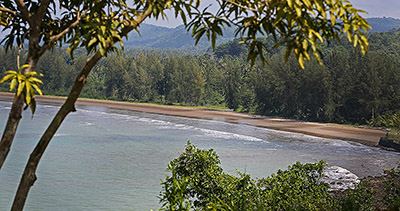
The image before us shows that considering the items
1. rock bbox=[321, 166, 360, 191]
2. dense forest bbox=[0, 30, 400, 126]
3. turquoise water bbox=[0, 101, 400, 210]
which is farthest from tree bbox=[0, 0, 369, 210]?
dense forest bbox=[0, 30, 400, 126]

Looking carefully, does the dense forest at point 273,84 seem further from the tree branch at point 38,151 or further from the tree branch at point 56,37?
the tree branch at point 38,151

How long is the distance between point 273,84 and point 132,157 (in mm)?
23803

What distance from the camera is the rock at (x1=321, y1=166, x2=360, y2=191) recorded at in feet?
46.1

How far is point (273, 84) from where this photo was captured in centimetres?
4119

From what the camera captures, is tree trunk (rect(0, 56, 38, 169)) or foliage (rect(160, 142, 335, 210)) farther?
foliage (rect(160, 142, 335, 210))

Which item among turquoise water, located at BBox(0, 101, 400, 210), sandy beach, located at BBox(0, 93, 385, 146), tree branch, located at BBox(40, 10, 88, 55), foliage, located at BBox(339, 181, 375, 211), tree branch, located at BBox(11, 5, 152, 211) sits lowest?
turquoise water, located at BBox(0, 101, 400, 210)

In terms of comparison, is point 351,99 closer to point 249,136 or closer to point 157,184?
point 249,136

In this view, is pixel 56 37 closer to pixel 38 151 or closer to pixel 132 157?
pixel 38 151

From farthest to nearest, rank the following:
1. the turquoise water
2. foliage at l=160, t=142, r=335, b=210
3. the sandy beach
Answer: the sandy beach < the turquoise water < foliage at l=160, t=142, r=335, b=210

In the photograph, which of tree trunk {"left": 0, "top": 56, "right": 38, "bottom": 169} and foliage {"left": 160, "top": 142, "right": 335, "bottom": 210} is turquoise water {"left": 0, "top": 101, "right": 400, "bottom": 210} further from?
tree trunk {"left": 0, "top": 56, "right": 38, "bottom": 169}

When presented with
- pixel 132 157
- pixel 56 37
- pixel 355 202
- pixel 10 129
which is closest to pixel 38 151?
pixel 10 129

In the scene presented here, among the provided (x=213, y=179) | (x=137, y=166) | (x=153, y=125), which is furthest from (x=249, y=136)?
(x=213, y=179)

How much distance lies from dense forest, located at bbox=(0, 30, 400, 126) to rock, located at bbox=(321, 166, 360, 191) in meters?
5.09

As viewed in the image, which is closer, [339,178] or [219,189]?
[219,189]
